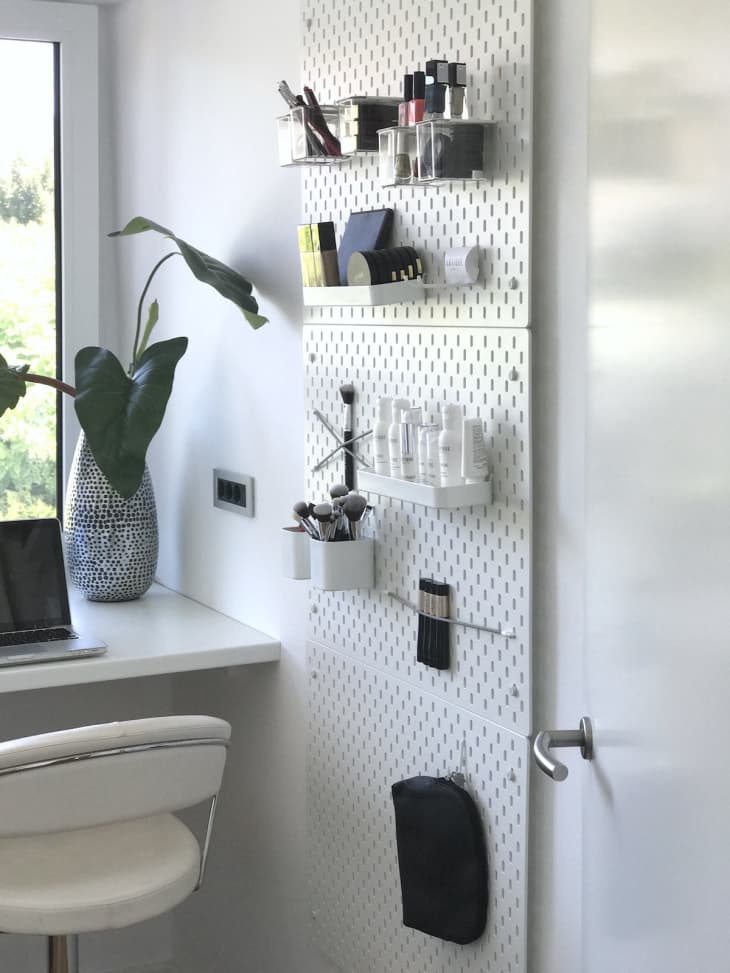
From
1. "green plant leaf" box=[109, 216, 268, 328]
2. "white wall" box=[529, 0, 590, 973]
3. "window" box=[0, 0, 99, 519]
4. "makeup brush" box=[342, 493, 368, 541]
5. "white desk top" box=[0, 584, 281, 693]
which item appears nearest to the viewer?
"white wall" box=[529, 0, 590, 973]

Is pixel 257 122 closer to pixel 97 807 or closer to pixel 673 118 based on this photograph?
pixel 97 807

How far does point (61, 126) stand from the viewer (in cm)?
311

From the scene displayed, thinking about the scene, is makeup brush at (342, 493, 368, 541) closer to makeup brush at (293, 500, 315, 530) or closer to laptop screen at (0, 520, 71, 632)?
makeup brush at (293, 500, 315, 530)

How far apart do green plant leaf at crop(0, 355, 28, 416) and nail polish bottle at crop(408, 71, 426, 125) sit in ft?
3.73

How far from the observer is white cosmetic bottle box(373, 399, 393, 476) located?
178 centimetres

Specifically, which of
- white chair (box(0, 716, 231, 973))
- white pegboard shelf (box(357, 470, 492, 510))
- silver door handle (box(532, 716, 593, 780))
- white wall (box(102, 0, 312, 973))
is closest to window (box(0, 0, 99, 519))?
white wall (box(102, 0, 312, 973))

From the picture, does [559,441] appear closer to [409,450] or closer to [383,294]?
[409,450]

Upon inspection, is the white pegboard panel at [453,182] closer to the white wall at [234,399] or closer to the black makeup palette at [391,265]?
the black makeup palette at [391,265]

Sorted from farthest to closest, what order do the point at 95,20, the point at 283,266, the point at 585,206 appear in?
1. the point at 95,20
2. the point at 283,266
3. the point at 585,206

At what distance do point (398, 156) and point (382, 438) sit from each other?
403 mm

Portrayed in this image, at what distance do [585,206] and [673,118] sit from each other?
458 mm

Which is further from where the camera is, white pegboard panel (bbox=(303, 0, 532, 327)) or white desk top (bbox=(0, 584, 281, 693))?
white desk top (bbox=(0, 584, 281, 693))

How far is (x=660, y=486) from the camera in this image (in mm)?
1047

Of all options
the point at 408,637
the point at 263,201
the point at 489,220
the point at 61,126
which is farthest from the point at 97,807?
the point at 61,126
